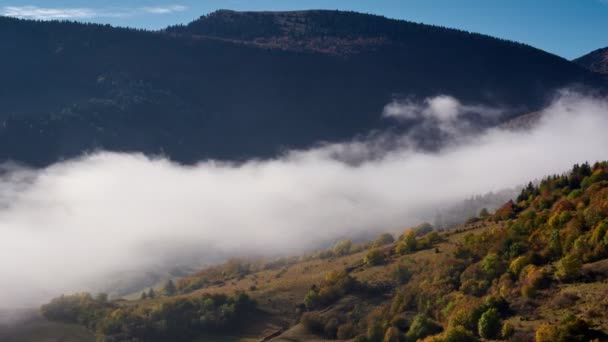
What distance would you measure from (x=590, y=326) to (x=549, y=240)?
4470cm

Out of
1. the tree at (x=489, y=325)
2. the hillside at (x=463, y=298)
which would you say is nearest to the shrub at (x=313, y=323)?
the hillside at (x=463, y=298)

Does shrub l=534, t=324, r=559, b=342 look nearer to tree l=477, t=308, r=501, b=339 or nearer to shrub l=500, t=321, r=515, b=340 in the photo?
shrub l=500, t=321, r=515, b=340

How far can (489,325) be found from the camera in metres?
119

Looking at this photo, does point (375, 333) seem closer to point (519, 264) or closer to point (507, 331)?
point (519, 264)

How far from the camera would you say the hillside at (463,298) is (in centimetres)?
11875

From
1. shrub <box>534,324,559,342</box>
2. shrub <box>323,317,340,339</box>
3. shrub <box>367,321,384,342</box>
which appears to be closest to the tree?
shrub <box>534,324,559,342</box>

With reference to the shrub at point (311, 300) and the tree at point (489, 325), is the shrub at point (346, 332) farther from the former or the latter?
the tree at point (489, 325)

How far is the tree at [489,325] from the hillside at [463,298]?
16 centimetres

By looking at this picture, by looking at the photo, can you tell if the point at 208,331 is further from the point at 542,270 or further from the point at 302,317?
the point at 542,270

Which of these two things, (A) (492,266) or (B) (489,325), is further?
(A) (492,266)

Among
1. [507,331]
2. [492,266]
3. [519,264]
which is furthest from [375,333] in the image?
[507,331]

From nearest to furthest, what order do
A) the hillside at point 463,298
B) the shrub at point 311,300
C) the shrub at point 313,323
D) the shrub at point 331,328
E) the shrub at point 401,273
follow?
1. the hillside at point 463,298
2. the shrub at point 331,328
3. the shrub at point 313,323
4. the shrub at point 311,300
5. the shrub at point 401,273

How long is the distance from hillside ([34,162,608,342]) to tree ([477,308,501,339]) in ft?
0.53

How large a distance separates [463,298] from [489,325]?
26.2m
